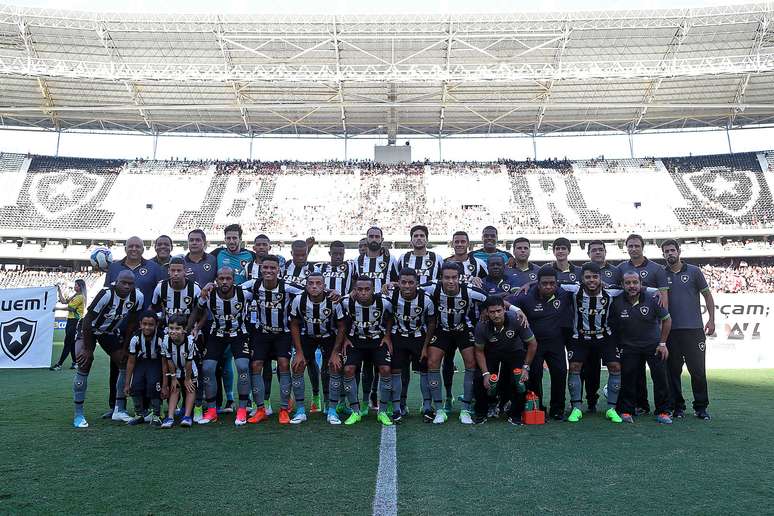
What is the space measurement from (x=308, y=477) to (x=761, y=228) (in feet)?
114

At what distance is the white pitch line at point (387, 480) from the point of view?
3332 mm

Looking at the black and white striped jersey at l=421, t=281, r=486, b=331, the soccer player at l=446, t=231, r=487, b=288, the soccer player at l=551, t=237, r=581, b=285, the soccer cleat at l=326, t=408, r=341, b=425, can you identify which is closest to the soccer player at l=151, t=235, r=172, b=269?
the soccer cleat at l=326, t=408, r=341, b=425

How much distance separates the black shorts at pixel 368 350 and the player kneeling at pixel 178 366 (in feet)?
4.83

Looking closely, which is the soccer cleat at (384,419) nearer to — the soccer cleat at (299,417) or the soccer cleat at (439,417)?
the soccer cleat at (439,417)

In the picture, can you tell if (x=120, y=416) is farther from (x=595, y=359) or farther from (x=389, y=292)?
(x=595, y=359)

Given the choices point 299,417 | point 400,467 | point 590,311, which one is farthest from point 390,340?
point 590,311

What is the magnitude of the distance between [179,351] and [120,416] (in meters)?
0.91

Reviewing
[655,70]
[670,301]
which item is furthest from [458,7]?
[670,301]

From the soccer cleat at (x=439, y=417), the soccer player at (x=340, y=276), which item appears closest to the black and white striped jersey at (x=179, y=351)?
the soccer player at (x=340, y=276)

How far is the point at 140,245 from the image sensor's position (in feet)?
20.5

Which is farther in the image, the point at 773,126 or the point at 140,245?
the point at 773,126

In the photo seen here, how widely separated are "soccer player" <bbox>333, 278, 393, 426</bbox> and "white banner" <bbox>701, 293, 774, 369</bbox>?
26.6 feet

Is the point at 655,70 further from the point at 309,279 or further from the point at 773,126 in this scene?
the point at 309,279

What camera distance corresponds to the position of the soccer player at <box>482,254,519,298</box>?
6617 mm
